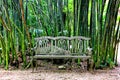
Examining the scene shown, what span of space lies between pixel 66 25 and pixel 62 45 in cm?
49

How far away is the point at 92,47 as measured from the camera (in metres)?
5.30

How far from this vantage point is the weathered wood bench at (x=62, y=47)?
5.17m

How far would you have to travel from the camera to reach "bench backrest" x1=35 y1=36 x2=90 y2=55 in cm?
520

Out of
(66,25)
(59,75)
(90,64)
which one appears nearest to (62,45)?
(66,25)

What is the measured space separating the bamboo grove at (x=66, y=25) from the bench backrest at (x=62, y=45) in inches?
6.2

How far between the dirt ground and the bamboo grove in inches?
12.6

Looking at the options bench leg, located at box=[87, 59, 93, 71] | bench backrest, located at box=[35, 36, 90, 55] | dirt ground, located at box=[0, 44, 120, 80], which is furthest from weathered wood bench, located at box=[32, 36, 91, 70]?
dirt ground, located at box=[0, 44, 120, 80]

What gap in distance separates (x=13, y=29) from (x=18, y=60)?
2.08 ft

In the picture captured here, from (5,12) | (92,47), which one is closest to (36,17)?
(5,12)

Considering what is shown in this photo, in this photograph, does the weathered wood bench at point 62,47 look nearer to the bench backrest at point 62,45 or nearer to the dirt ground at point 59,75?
the bench backrest at point 62,45

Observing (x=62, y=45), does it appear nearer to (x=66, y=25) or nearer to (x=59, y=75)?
(x=66, y=25)

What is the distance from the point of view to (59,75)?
15.2 feet

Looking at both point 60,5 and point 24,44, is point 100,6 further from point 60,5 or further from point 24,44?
point 24,44

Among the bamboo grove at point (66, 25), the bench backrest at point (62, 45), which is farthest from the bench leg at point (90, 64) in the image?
the bench backrest at point (62, 45)
